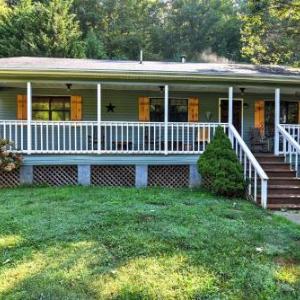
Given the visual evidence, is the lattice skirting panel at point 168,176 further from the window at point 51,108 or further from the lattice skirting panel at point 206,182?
the window at point 51,108

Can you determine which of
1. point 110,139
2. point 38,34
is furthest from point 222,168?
point 38,34

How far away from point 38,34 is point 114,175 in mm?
17819

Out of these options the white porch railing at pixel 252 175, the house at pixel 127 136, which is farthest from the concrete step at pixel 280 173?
the white porch railing at pixel 252 175

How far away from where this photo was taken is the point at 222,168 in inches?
348

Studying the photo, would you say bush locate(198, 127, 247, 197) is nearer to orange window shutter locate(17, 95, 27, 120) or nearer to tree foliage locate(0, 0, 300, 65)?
orange window shutter locate(17, 95, 27, 120)

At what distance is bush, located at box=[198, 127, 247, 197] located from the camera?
8727mm

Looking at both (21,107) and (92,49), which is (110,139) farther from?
(92,49)

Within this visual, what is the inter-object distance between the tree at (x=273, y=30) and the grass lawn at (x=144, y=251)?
681cm

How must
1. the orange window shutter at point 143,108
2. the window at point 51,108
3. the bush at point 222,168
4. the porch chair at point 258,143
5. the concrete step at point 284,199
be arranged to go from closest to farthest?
1. the concrete step at point 284,199
2. the bush at point 222,168
3. the porch chair at point 258,143
4. the window at point 51,108
5. the orange window shutter at point 143,108

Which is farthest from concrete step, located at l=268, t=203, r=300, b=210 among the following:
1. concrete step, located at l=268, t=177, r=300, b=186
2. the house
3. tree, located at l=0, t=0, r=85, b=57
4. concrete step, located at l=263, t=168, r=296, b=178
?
tree, located at l=0, t=0, r=85, b=57

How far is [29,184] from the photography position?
393 inches

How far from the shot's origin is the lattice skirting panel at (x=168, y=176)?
1060 centimetres

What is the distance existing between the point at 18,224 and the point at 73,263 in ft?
6.16

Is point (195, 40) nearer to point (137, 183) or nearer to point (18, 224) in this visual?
point (137, 183)
